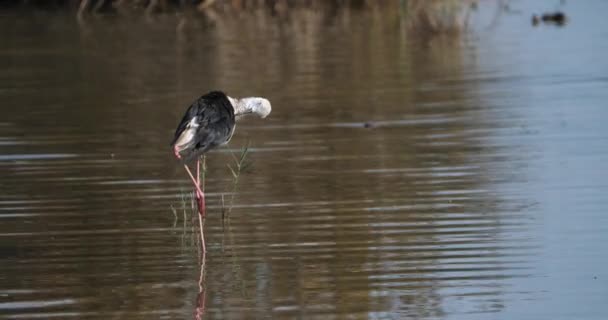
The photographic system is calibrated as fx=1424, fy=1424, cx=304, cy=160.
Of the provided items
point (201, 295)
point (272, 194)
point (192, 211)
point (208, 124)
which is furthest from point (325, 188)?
point (201, 295)

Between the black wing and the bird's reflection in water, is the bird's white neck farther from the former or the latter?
the bird's reflection in water

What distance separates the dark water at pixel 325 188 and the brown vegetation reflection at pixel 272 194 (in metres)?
0.02

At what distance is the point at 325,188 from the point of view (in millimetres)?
10734

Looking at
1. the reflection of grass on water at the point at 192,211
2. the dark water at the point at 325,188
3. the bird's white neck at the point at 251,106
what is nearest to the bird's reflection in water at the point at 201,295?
the dark water at the point at 325,188

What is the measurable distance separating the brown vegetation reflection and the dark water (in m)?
0.02

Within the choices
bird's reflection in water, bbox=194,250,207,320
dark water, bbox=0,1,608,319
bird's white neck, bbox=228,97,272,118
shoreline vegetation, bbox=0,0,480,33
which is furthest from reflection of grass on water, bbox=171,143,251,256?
shoreline vegetation, bbox=0,0,480,33

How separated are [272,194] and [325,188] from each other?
0.43 meters

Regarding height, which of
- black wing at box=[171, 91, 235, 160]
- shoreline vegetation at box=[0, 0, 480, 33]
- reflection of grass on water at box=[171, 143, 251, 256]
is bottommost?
reflection of grass on water at box=[171, 143, 251, 256]

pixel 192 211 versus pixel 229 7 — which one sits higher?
pixel 229 7

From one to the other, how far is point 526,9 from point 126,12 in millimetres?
8980

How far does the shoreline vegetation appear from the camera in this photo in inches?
1042

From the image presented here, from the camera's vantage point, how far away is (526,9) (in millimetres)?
28250

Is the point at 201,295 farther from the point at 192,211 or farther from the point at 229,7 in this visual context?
the point at 229,7

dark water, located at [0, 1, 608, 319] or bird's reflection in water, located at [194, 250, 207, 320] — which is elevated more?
dark water, located at [0, 1, 608, 319]
